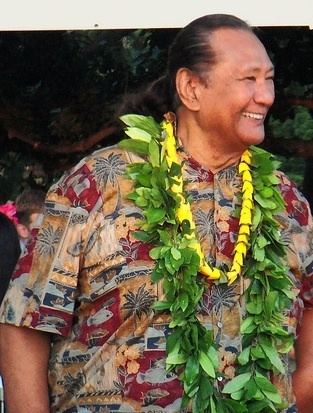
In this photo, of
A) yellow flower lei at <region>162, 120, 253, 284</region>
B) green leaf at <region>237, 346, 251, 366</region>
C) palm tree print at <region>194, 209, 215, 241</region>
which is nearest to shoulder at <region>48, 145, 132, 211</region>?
yellow flower lei at <region>162, 120, 253, 284</region>

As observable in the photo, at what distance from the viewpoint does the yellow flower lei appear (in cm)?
323

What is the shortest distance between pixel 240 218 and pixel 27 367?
0.69 meters

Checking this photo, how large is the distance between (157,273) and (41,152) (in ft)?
6.30

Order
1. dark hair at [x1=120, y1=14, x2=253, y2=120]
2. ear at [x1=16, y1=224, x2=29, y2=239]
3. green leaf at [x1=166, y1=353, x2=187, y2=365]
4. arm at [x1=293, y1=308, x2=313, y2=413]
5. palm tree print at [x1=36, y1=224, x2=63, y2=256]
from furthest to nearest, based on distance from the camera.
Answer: ear at [x1=16, y1=224, x2=29, y2=239] → arm at [x1=293, y1=308, x2=313, y2=413] → dark hair at [x1=120, y1=14, x2=253, y2=120] → palm tree print at [x1=36, y1=224, x2=63, y2=256] → green leaf at [x1=166, y1=353, x2=187, y2=365]

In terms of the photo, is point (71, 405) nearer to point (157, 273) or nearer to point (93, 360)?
point (93, 360)

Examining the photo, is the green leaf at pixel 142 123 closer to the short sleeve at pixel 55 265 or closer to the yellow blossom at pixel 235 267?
the short sleeve at pixel 55 265

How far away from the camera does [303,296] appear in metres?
3.41

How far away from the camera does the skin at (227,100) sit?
129 inches

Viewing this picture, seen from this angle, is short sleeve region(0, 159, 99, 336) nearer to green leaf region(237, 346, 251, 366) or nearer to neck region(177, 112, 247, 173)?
neck region(177, 112, 247, 173)

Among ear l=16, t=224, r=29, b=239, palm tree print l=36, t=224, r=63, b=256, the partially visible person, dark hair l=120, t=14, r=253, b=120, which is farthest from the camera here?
ear l=16, t=224, r=29, b=239

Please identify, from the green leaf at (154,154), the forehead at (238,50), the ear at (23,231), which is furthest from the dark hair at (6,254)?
the ear at (23,231)

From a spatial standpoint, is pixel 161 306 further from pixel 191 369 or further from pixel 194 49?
pixel 194 49

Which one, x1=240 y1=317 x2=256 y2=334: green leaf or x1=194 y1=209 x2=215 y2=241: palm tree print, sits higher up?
x1=194 y1=209 x2=215 y2=241: palm tree print

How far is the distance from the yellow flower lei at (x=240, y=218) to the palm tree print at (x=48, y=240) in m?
0.32
